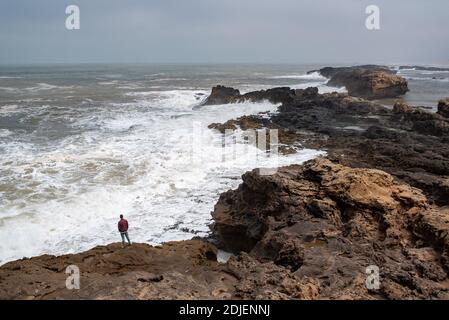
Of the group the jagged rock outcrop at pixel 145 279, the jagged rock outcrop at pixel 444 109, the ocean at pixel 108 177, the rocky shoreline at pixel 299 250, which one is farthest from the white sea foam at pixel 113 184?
the jagged rock outcrop at pixel 444 109

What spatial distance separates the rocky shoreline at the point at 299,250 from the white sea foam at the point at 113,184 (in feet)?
5.54

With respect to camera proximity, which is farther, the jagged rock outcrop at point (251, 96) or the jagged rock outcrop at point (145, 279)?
the jagged rock outcrop at point (251, 96)

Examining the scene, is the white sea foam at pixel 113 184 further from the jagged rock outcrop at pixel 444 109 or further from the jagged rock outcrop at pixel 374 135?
the jagged rock outcrop at pixel 444 109

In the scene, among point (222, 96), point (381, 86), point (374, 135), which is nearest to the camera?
point (374, 135)

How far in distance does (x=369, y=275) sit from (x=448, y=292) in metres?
0.99

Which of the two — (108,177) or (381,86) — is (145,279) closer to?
(108,177)

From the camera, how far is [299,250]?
6.56m

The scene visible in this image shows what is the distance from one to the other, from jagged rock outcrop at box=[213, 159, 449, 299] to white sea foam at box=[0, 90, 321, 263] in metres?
1.46

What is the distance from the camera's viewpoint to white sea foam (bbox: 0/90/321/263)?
9.64 meters

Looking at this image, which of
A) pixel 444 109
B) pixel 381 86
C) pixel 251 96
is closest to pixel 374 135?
pixel 444 109

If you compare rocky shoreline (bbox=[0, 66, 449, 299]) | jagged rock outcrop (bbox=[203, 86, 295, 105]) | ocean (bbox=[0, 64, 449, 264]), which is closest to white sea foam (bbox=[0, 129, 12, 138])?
ocean (bbox=[0, 64, 449, 264])

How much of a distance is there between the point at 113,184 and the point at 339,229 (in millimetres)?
7818

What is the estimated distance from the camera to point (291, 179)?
29.9ft

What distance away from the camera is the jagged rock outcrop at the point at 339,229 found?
5.48 metres
